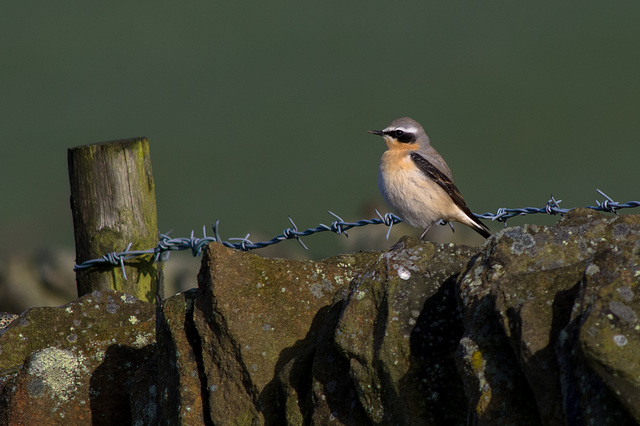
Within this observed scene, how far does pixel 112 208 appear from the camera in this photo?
584cm

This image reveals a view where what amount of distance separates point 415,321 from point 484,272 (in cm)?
41

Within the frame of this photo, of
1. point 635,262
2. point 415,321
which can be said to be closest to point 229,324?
point 415,321

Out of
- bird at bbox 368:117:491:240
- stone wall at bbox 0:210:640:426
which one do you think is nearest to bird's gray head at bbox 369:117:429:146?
bird at bbox 368:117:491:240

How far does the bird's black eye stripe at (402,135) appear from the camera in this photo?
8.27 m

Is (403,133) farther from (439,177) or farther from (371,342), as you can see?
(371,342)

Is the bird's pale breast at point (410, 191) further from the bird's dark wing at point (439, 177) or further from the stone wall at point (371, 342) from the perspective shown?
the stone wall at point (371, 342)

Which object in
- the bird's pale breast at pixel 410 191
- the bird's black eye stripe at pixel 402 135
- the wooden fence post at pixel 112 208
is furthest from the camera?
the bird's black eye stripe at pixel 402 135

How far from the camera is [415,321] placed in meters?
3.42

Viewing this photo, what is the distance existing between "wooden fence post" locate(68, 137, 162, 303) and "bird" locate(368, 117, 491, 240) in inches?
121

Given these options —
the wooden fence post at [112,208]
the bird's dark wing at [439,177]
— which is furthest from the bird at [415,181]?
the wooden fence post at [112,208]

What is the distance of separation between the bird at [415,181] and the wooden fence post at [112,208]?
306cm

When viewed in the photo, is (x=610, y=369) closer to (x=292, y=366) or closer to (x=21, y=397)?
(x=292, y=366)

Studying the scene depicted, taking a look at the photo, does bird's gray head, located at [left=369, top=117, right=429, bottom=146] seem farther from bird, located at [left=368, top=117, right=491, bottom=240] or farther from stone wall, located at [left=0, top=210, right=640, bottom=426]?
stone wall, located at [left=0, top=210, right=640, bottom=426]

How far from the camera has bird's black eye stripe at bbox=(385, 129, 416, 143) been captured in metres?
8.27
